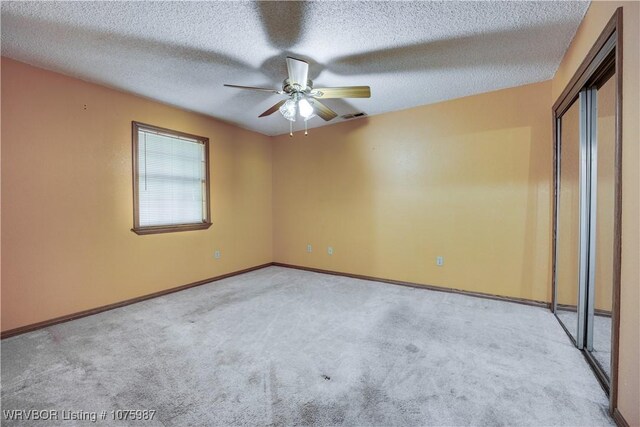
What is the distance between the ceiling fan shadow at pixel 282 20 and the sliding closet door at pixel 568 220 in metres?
2.35

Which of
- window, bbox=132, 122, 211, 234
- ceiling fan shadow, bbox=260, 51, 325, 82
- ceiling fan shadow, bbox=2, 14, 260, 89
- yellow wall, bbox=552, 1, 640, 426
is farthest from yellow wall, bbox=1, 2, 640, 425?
ceiling fan shadow, bbox=260, 51, 325, 82

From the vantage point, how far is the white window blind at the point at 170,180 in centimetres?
340

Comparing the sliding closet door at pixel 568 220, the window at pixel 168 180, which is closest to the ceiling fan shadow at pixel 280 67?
the window at pixel 168 180

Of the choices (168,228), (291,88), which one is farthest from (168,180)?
(291,88)

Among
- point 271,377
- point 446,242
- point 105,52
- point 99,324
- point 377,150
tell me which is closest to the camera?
point 271,377

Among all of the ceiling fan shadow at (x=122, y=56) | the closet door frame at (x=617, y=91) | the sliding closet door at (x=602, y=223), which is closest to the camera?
the closet door frame at (x=617, y=91)

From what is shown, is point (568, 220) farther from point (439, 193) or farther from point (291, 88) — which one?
point (291, 88)

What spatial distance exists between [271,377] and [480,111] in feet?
11.7

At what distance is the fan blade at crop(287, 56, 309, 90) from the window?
7.13ft

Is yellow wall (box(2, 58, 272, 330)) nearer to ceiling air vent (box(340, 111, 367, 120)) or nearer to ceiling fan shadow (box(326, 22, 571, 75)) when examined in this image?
ceiling air vent (box(340, 111, 367, 120))

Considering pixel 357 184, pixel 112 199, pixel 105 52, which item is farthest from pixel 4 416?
pixel 357 184

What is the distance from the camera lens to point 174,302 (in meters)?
3.27

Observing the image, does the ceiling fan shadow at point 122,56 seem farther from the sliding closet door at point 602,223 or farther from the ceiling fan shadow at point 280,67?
the sliding closet door at point 602,223

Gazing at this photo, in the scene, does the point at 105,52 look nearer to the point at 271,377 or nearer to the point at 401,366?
the point at 271,377
